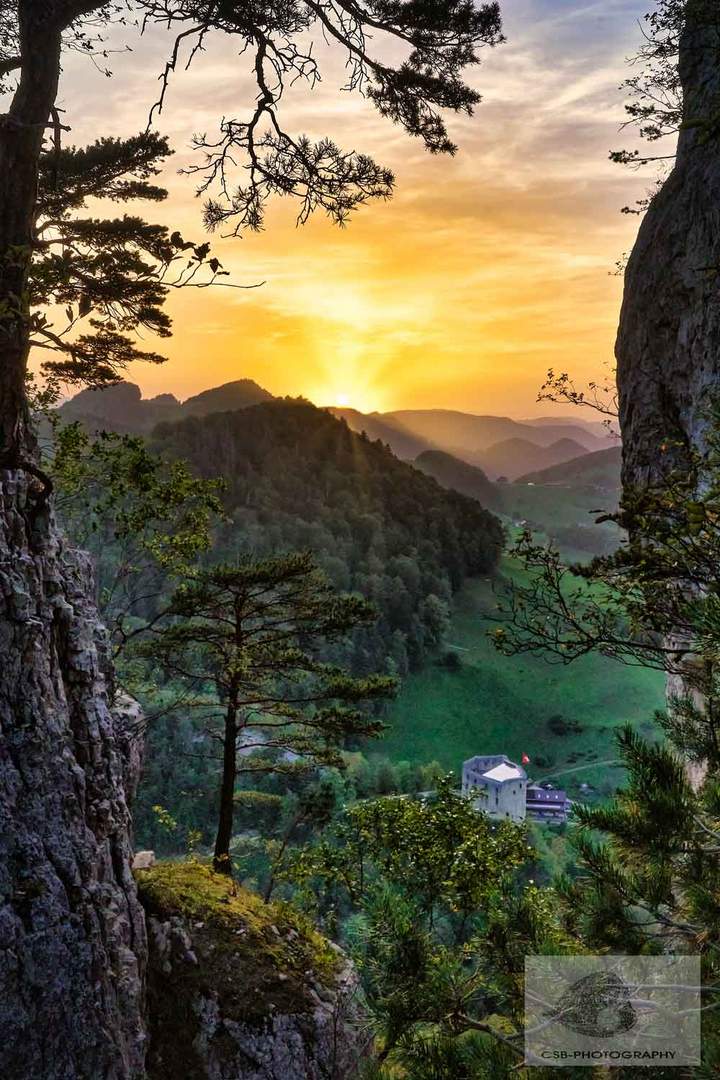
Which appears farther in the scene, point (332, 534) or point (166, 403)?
point (166, 403)

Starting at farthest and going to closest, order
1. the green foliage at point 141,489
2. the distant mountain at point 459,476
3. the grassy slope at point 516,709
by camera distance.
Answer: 1. the distant mountain at point 459,476
2. the grassy slope at point 516,709
3. the green foliage at point 141,489

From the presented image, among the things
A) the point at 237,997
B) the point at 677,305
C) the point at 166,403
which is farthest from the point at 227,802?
the point at 166,403

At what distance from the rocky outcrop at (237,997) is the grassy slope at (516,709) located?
181ft

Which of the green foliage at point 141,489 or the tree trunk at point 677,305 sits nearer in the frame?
the tree trunk at point 677,305

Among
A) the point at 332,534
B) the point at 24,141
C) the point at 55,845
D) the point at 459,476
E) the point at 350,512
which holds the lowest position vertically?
the point at 55,845

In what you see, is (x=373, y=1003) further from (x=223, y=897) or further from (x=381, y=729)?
(x=381, y=729)

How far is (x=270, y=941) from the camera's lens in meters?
9.62

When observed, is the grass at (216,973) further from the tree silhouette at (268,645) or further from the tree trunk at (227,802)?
the tree silhouette at (268,645)

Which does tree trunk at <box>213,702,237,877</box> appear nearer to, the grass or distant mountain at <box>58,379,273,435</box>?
the grass

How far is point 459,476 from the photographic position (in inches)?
6806

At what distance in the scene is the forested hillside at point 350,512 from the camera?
81.4 m

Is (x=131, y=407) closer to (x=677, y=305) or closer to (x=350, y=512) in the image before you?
(x=350, y=512)

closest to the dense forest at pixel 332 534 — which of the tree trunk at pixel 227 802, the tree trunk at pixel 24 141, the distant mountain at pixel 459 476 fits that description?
the tree trunk at pixel 227 802

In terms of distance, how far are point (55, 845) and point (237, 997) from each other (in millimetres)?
3861
